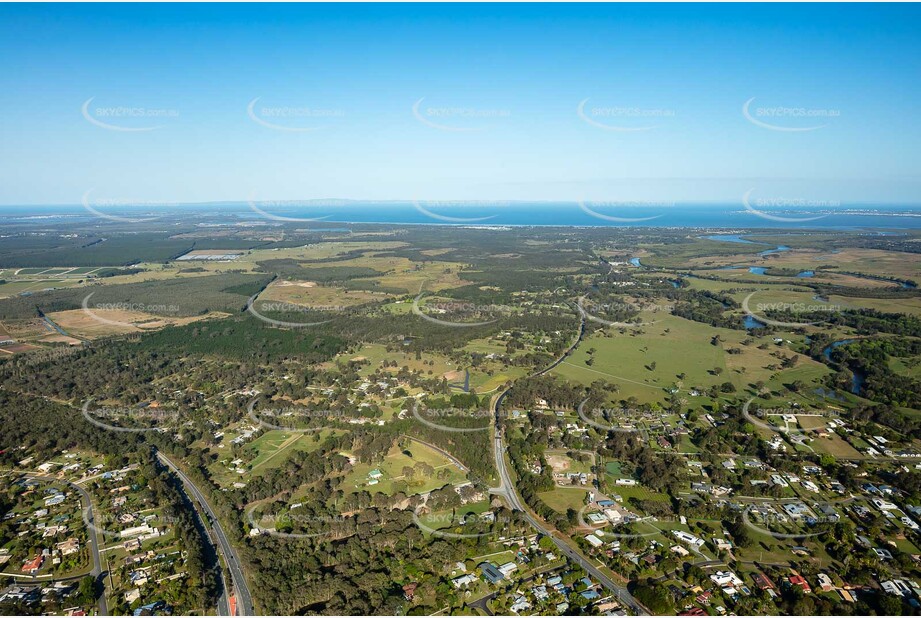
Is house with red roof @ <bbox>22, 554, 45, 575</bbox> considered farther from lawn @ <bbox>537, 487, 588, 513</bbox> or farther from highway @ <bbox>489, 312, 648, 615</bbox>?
lawn @ <bbox>537, 487, 588, 513</bbox>

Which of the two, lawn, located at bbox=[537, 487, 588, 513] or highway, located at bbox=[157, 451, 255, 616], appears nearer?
highway, located at bbox=[157, 451, 255, 616]

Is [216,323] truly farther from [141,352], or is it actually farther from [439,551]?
[439,551]

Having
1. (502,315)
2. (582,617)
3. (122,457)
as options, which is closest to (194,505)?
(122,457)

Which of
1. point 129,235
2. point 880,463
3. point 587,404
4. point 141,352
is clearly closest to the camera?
point 880,463

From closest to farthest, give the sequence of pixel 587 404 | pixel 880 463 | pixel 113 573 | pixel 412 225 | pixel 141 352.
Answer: pixel 113 573
pixel 880 463
pixel 587 404
pixel 141 352
pixel 412 225

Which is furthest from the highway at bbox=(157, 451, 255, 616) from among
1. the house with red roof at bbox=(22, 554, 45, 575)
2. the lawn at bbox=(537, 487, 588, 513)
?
the lawn at bbox=(537, 487, 588, 513)

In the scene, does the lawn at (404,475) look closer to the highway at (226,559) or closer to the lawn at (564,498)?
the lawn at (564,498)

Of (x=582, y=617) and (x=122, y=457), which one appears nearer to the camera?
(x=582, y=617)
